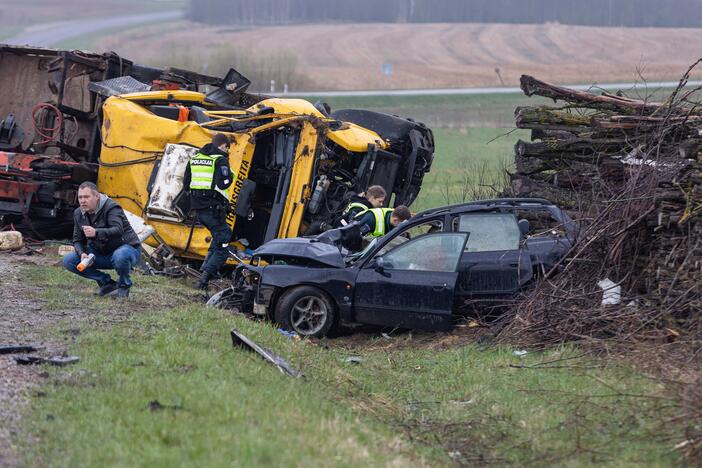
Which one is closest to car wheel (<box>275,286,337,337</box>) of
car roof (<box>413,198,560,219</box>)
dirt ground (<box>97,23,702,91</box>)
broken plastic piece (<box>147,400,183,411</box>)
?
car roof (<box>413,198,560,219</box>)

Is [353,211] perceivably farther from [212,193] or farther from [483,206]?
[483,206]

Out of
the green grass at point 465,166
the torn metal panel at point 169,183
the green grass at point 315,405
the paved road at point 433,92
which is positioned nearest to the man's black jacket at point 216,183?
the torn metal panel at point 169,183

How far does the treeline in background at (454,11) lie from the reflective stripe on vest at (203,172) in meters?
70.0

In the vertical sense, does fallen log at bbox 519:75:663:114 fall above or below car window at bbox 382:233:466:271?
above

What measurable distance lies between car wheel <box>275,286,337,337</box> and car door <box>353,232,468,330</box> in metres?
0.33

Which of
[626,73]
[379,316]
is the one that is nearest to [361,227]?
[379,316]

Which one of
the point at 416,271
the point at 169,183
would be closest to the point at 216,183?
the point at 169,183

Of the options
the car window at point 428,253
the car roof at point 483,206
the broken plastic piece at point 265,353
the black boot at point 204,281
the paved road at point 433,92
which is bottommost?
the black boot at point 204,281

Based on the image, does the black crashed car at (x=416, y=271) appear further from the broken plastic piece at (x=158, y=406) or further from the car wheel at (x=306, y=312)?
the broken plastic piece at (x=158, y=406)

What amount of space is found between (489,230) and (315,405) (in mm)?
4218

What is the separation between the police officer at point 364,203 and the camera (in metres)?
13.2

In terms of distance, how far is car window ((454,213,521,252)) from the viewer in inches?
433

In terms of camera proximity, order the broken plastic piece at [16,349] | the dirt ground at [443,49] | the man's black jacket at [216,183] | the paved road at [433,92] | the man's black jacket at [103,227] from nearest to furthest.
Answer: the broken plastic piece at [16,349], the man's black jacket at [103,227], the man's black jacket at [216,183], the paved road at [433,92], the dirt ground at [443,49]

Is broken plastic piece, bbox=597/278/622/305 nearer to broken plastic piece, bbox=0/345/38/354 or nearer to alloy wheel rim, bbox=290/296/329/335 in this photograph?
alloy wheel rim, bbox=290/296/329/335
